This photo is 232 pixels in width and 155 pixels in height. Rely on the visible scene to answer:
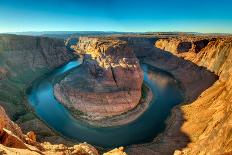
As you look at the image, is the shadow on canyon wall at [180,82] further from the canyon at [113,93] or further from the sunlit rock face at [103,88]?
the sunlit rock face at [103,88]

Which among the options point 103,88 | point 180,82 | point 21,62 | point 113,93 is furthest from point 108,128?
point 21,62

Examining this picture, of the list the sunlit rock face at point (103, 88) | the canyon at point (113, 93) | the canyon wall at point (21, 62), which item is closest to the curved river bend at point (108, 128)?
the canyon at point (113, 93)

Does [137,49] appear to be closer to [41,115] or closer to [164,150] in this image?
[41,115]

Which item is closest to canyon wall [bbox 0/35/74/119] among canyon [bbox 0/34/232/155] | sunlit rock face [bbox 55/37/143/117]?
canyon [bbox 0/34/232/155]

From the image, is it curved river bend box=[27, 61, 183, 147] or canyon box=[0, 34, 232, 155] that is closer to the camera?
canyon box=[0, 34, 232, 155]

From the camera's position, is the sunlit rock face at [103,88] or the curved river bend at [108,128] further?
the sunlit rock face at [103,88]

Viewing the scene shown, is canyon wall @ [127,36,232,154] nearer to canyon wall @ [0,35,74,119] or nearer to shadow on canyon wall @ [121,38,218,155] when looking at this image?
shadow on canyon wall @ [121,38,218,155]

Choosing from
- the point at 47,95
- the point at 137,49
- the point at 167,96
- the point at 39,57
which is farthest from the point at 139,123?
the point at 137,49

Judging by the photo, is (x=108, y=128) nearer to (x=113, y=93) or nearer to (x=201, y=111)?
(x=113, y=93)
